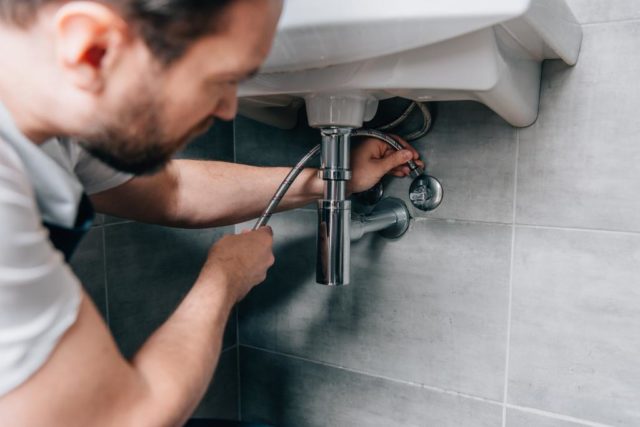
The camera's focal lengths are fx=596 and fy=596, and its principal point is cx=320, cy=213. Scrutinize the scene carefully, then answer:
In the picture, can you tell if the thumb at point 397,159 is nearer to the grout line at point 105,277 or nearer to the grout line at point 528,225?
the grout line at point 528,225

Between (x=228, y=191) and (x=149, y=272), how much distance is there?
284 mm

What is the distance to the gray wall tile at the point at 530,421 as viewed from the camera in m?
0.93

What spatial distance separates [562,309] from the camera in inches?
35.8

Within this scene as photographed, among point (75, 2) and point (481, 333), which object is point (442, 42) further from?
point (481, 333)

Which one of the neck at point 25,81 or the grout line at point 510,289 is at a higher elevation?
the neck at point 25,81

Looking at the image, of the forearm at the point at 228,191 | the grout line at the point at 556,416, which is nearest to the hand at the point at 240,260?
the forearm at the point at 228,191

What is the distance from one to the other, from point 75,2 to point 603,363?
840 millimetres

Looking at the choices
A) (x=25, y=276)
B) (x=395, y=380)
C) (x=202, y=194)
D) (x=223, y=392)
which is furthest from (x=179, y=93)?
(x=223, y=392)

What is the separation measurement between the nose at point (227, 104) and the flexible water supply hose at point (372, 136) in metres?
0.28

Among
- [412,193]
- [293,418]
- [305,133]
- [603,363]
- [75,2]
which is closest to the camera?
[75,2]

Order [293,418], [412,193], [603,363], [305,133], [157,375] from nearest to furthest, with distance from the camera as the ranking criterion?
[157,375]
[603,363]
[412,193]
[305,133]
[293,418]

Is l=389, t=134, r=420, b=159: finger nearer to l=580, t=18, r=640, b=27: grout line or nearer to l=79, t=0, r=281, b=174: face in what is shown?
l=580, t=18, r=640, b=27: grout line

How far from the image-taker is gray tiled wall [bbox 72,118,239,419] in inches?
39.8

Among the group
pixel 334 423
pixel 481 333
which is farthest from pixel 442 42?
pixel 334 423
